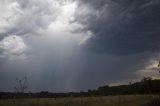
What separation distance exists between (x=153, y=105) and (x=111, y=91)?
87650mm

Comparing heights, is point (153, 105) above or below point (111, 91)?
below

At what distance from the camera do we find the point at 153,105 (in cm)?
4250

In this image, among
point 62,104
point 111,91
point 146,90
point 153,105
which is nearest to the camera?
point 153,105

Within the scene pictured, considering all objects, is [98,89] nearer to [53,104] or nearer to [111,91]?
[111,91]

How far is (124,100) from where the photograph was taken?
63312 mm

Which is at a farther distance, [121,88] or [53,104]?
[121,88]

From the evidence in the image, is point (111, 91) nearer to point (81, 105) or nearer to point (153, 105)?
point (81, 105)

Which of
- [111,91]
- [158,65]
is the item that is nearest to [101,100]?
[158,65]

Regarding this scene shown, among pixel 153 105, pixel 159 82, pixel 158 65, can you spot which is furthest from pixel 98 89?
pixel 153 105

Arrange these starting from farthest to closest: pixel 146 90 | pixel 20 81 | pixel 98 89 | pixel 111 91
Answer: pixel 98 89
pixel 111 91
pixel 146 90
pixel 20 81

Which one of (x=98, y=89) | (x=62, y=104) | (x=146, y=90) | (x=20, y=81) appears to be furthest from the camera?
(x=98, y=89)

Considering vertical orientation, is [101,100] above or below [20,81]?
below

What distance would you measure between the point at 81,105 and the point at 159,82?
5939 centimetres

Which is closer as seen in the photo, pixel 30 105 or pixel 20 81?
pixel 30 105
